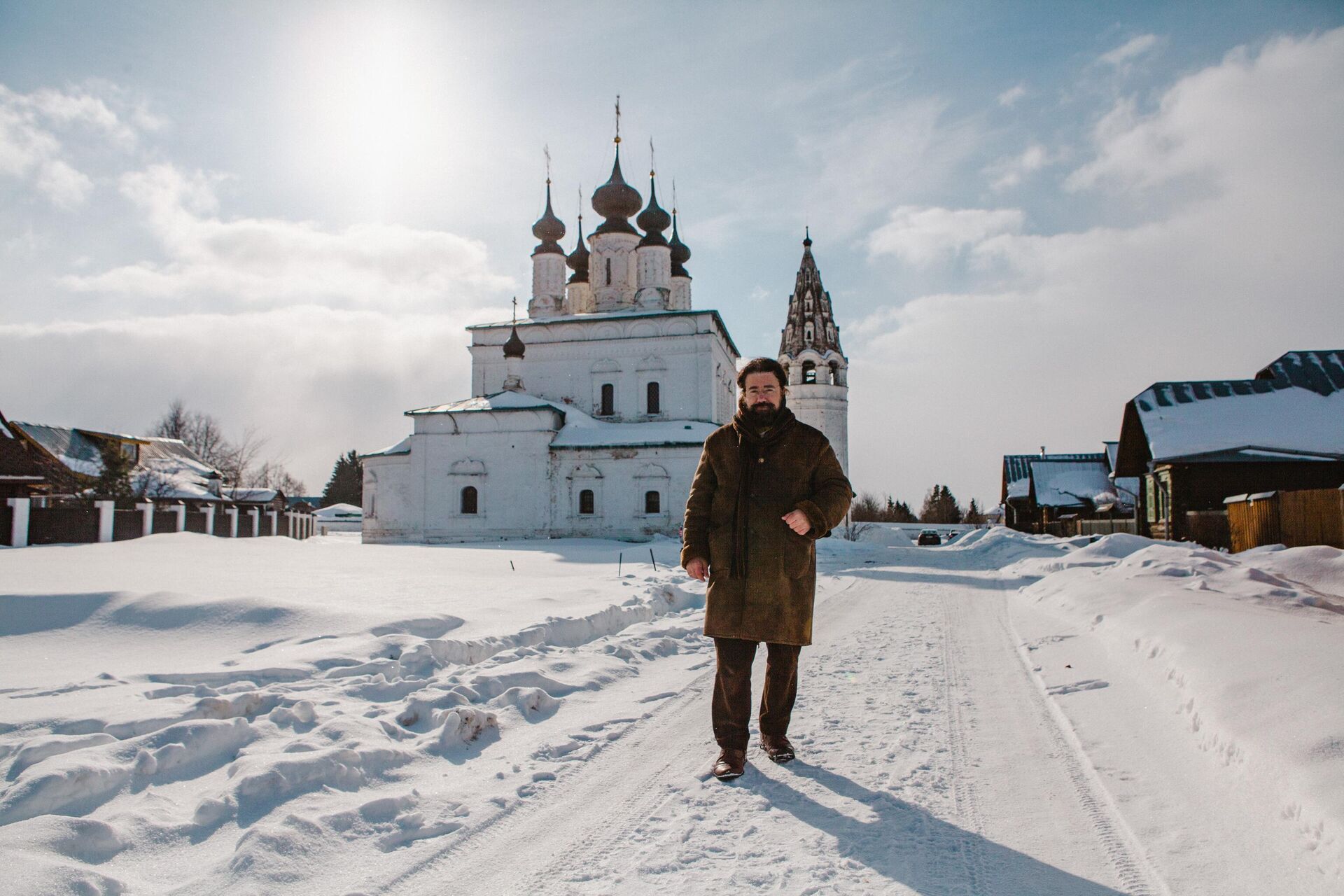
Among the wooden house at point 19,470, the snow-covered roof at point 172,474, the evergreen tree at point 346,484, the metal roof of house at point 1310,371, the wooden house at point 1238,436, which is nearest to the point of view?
the wooden house at point 1238,436

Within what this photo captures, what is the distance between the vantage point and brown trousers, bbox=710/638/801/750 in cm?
364

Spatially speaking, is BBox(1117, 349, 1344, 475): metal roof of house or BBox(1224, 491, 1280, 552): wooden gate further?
BBox(1117, 349, 1344, 475): metal roof of house

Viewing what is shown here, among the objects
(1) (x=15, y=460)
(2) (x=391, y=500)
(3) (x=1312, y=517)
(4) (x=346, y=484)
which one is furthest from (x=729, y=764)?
(4) (x=346, y=484)

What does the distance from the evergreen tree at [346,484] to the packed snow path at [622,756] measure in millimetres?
80916

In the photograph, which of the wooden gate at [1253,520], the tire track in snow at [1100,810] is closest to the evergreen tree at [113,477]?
the tire track in snow at [1100,810]

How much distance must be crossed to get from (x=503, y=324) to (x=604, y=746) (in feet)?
110

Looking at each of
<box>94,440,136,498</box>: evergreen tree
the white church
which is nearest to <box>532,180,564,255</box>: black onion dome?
the white church

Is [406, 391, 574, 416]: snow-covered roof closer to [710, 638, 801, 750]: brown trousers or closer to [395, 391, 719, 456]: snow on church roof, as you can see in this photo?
[395, 391, 719, 456]: snow on church roof

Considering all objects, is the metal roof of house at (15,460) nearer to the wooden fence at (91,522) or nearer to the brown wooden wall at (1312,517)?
the wooden fence at (91,522)

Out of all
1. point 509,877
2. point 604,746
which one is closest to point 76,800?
point 509,877

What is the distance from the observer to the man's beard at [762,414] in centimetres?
384

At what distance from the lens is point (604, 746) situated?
4.00 meters

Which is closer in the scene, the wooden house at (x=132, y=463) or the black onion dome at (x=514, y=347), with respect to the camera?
the wooden house at (x=132, y=463)

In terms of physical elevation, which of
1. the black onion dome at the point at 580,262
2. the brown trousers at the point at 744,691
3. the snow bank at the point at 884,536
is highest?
the black onion dome at the point at 580,262
